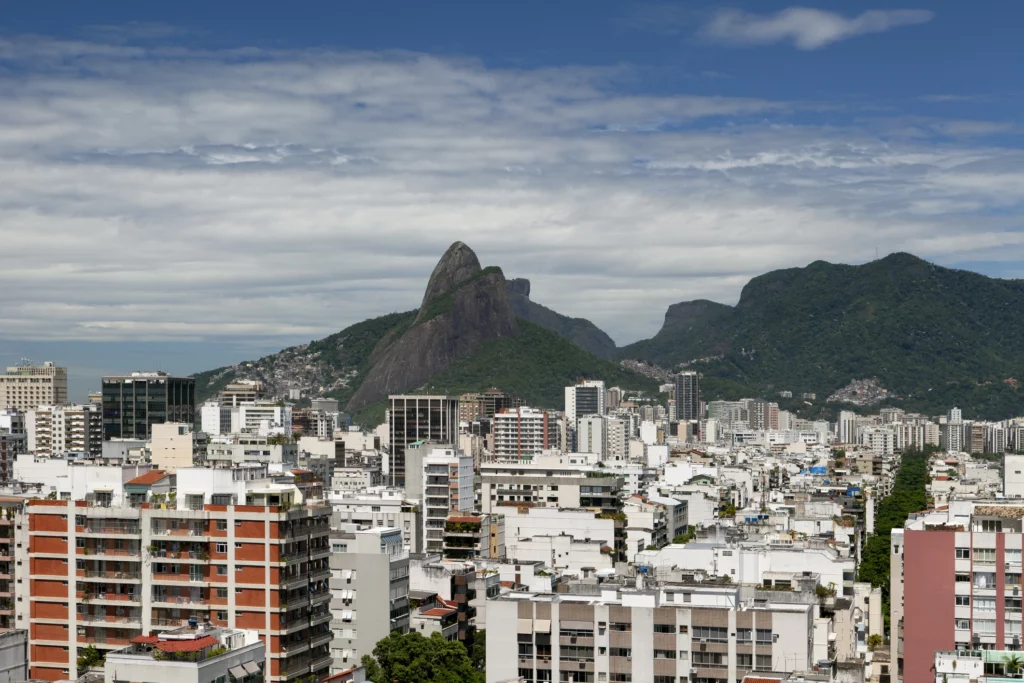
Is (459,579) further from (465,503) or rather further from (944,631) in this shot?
(465,503)

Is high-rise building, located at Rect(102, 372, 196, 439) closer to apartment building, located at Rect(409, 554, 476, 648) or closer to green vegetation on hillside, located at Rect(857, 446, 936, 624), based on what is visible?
green vegetation on hillside, located at Rect(857, 446, 936, 624)

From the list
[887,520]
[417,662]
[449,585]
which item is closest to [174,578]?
[417,662]

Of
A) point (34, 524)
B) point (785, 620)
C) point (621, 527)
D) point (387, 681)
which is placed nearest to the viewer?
point (785, 620)

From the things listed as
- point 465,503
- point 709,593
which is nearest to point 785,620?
point 709,593

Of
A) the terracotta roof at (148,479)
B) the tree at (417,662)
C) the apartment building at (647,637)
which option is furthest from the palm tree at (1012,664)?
the terracotta roof at (148,479)

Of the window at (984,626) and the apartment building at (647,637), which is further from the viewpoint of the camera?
the window at (984,626)

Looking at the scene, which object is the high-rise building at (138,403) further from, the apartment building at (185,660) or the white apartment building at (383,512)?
the apartment building at (185,660)

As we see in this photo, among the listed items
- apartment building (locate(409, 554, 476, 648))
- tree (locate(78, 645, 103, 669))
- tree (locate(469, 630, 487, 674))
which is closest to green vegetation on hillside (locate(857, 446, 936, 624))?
apartment building (locate(409, 554, 476, 648))

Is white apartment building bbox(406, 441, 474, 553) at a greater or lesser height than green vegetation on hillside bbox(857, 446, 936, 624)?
greater
